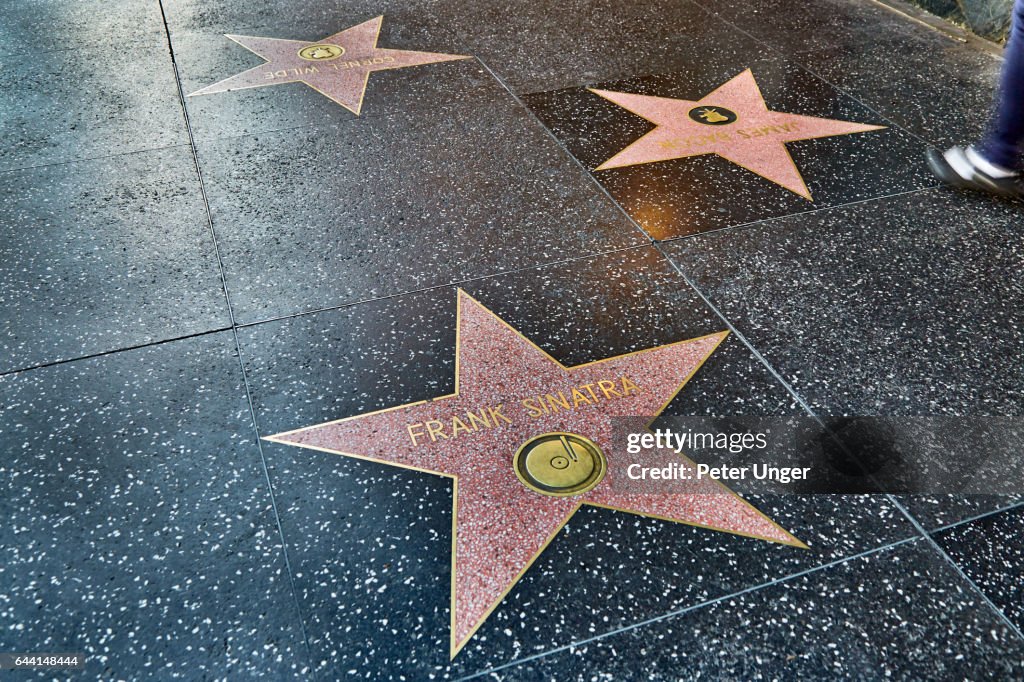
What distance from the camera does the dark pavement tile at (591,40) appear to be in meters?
3.09

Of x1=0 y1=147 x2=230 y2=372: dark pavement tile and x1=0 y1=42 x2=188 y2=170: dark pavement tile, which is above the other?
x1=0 y1=147 x2=230 y2=372: dark pavement tile

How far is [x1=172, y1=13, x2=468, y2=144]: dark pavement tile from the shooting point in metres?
2.82

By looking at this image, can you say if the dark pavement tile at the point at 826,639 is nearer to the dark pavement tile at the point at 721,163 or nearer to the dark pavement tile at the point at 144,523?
the dark pavement tile at the point at 144,523

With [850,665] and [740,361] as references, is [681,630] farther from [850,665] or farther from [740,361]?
[740,361]

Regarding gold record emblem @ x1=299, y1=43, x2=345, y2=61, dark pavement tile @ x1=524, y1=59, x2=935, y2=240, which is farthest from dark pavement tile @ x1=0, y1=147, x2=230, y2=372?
dark pavement tile @ x1=524, y1=59, x2=935, y2=240

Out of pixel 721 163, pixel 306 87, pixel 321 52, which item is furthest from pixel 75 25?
pixel 721 163

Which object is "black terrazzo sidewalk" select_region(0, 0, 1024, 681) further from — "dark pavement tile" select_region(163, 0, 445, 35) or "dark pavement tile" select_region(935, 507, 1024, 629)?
"dark pavement tile" select_region(163, 0, 445, 35)

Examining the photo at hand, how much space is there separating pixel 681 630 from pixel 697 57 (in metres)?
2.42

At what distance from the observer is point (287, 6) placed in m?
3.77

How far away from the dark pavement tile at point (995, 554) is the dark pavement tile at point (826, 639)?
0.03 meters

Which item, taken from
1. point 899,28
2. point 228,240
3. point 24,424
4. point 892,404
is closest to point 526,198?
point 228,240

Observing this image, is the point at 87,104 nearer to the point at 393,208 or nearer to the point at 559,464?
the point at 393,208

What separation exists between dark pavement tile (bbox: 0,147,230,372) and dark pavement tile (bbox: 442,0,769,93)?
127 centimetres

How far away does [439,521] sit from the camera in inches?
57.4
